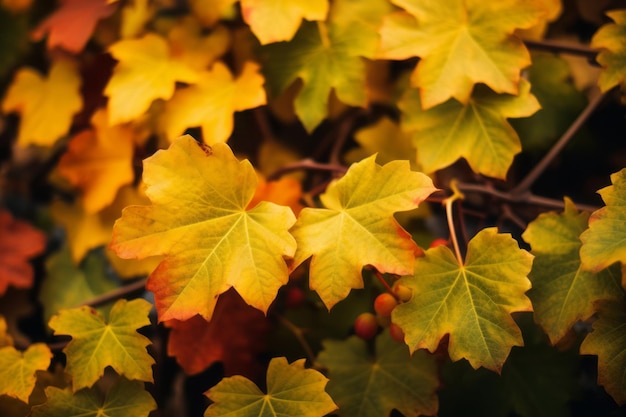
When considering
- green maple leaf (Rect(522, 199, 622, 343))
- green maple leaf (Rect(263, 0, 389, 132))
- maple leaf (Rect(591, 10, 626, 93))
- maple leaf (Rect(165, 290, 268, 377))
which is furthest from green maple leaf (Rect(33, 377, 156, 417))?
maple leaf (Rect(591, 10, 626, 93))

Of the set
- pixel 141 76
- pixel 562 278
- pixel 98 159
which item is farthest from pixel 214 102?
A: pixel 562 278

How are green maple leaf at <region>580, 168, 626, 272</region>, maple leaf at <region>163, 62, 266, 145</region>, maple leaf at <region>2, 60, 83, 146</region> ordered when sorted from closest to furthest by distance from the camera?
green maple leaf at <region>580, 168, 626, 272</region> < maple leaf at <region>163, 62, 266, 145</region> < maple leaf at <region>2, 60, 83, 146</region>

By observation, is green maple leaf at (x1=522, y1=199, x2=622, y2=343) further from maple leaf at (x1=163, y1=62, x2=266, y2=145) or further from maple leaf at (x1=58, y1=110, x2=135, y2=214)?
maple leaf at (x1=58, y1=110, x2=135, y2=214)

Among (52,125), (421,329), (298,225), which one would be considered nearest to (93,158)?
(52,125)

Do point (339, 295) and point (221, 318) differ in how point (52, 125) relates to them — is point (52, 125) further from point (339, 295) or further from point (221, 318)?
point (339, 295)

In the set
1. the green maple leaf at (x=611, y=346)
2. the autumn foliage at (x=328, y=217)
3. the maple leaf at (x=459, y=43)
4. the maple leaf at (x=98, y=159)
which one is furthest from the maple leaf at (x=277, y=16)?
the green maple leaf at (x=611, y=346)

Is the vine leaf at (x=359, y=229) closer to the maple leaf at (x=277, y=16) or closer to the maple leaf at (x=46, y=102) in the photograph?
the maple leaf at (x=277, y=16)
